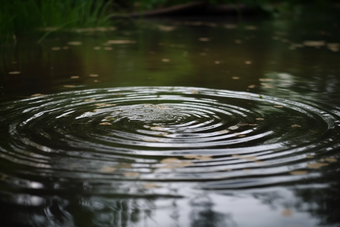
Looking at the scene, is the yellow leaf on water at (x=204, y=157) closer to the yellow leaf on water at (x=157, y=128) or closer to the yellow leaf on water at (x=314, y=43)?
the yellow leaf on water at (x=157, y=128)

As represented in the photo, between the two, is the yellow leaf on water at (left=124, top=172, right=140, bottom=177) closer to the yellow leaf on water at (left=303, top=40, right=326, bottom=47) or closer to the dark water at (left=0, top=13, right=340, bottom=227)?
the dark water at (left=0, top=13, right=340, bottom=227)

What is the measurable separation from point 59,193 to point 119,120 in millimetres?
1575

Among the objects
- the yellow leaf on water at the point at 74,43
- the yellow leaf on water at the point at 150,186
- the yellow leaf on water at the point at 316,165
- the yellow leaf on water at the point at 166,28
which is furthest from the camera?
the yellow leaf on water at the point at 166,28

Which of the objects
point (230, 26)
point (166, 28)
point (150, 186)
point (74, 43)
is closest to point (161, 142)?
point (150, 186)

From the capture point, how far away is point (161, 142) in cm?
385

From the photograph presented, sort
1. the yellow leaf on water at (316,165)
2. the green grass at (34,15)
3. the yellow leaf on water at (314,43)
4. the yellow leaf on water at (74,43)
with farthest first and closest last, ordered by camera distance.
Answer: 1. the yellow leaf on water at (314,43)
2. the yellow leaf on water at (74,43)
3. the green grass at (34,15)
4. the yellow leaf on water at (316,165)

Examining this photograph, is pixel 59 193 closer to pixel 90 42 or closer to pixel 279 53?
pixel 279 53

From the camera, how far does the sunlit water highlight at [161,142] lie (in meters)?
3.17

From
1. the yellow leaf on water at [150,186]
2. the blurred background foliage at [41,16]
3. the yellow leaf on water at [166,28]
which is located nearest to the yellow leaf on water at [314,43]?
the yellow leaf on water at [166,28]

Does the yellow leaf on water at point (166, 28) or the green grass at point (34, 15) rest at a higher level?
the green grass at point (34, 15)

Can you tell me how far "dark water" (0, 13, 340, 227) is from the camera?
2.80m

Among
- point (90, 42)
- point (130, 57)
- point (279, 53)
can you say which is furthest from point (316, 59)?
point (90, 42)

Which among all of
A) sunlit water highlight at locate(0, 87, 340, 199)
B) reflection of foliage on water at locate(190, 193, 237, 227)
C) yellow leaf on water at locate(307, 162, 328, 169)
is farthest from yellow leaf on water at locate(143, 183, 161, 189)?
yellow leaf on water at locate(307, 162, 328, 169)

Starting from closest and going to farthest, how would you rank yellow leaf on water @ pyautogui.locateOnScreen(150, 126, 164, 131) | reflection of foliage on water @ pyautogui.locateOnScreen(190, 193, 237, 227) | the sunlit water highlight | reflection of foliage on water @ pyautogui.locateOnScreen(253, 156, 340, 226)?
reflection of foliage on water @ pyautogui.locateOnScreen(190, 193, 237, 227) < reflection of foliage on water @ pyautogui.locateOnScreen(253, 156, 340, 226) < the sunlit water highlight < yellow leaf on water @ pyautogui.locateOnScreen(150, 126, 164, 131)
